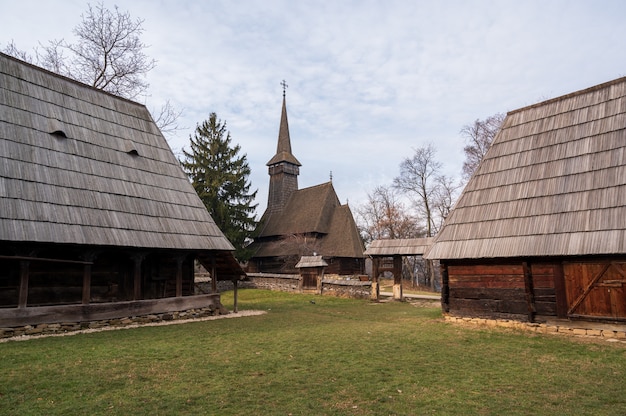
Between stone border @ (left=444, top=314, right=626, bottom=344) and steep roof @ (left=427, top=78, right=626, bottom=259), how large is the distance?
197 cm

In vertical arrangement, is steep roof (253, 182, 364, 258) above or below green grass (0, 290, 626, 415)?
above

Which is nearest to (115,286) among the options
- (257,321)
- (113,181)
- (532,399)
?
(113,181)

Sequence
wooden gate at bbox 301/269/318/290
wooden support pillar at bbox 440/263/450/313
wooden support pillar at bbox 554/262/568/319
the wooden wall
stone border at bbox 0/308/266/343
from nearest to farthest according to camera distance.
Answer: stone border at bbox 0/308/266/343 → wooden support pillar at bbox 554/262/568/319 → the wooden wall → wooden support pillar at bbox 440/263/450/313 → wooden gate at bbox 301/269/318/290

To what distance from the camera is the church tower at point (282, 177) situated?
3950cm

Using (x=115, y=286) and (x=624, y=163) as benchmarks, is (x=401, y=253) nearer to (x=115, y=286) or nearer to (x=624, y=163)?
(x=624, y=163)

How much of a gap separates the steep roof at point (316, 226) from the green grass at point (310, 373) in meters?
20.3

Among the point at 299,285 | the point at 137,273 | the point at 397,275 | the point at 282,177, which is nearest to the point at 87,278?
the point at 137,273

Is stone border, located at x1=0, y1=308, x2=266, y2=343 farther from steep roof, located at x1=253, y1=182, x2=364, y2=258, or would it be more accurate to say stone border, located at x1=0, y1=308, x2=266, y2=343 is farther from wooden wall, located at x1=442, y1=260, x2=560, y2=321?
steep roof, located at x1=253, y1=182, x2=364, y2=258

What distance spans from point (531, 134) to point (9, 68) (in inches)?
650

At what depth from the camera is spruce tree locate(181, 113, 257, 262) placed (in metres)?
32.8

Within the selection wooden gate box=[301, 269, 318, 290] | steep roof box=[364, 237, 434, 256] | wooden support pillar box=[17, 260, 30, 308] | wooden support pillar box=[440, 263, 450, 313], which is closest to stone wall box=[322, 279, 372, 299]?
wooden gate box=[301, 269, 318, 290]

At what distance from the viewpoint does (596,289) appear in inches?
392

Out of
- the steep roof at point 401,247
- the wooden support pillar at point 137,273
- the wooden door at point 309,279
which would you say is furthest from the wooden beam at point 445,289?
the wooden door at point 309,279

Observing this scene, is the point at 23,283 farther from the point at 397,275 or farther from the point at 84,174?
the point at 397,275
